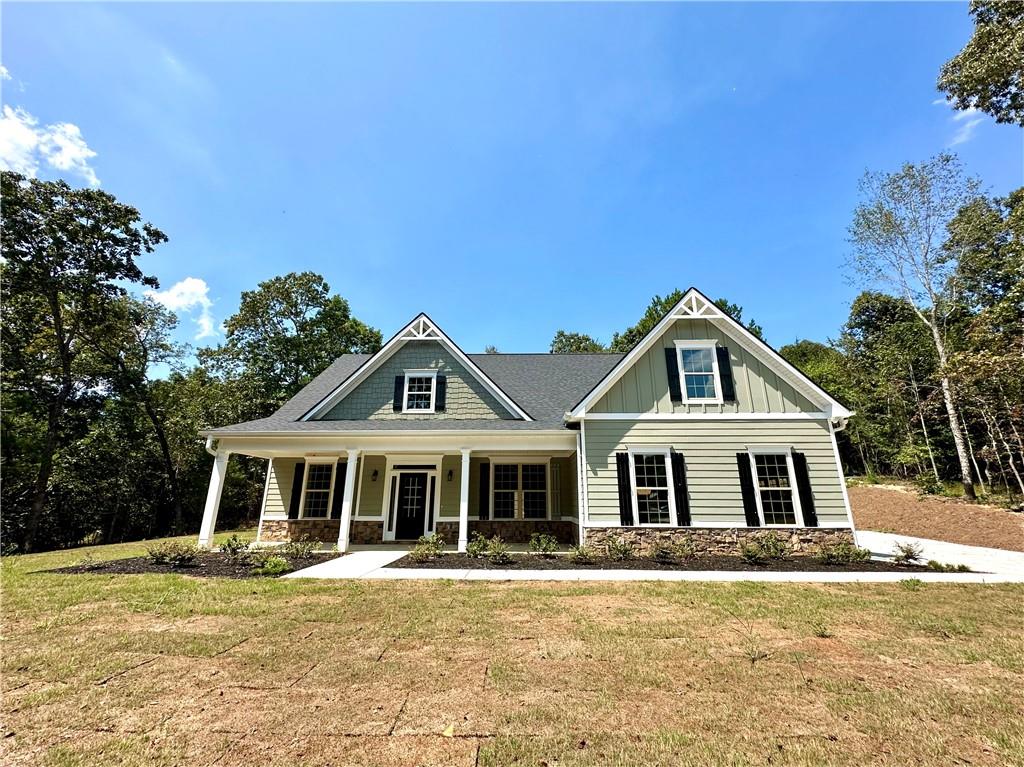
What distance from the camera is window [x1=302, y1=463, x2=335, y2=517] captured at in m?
13.3

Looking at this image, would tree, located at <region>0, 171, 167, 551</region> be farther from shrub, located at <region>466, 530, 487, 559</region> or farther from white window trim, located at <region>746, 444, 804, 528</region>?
white window trim, located at <region>746, 444, 804, 528</region>

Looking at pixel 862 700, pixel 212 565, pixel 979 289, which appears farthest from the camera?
pixel 979 289

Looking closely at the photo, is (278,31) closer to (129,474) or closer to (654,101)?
(654,101)

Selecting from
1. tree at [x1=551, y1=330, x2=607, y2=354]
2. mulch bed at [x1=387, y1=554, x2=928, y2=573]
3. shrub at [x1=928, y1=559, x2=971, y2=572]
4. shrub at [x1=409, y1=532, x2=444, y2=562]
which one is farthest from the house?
tree at [x1=551, y1=330, x2=607, y2=354]

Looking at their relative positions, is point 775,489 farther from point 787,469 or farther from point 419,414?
point 419,414

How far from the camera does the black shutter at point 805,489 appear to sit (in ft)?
32.6

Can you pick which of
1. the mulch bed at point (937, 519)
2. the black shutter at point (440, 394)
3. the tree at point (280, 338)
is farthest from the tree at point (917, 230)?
the tree at point (280, 338)

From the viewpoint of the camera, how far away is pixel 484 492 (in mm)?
12711

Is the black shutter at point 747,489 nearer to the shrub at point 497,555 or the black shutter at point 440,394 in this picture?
the shrub at point 497,555

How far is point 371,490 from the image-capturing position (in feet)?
42.6

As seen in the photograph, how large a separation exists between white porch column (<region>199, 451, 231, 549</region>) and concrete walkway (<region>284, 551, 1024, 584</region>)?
4.26 m

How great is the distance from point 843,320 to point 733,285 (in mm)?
22463

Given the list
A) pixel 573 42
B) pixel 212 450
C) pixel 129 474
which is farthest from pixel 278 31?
pixel 129 474

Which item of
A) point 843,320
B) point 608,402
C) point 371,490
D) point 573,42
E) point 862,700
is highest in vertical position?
point 843,320
